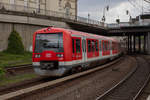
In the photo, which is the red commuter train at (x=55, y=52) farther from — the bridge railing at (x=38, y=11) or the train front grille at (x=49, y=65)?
the bridge railing at (x=38, y=11)

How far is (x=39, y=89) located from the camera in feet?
25.8

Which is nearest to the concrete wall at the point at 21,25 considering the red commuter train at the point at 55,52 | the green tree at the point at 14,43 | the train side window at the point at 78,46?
the green tree at the point at 14,43

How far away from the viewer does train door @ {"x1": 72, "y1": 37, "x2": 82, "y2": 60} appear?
1110 centimetres

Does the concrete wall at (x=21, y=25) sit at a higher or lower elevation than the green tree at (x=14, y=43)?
higher

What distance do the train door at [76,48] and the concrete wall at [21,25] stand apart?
45.5ft

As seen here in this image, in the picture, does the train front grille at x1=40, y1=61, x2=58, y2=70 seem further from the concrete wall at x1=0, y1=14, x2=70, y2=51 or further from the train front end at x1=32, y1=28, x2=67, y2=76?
the concrete wall at x1=0, y1=14, x2=70, y2=51

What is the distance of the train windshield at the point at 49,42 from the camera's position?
10.3 meters

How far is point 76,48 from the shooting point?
1149cm

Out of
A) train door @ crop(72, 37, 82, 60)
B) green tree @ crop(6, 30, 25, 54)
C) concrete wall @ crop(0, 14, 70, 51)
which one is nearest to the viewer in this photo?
train door @ crop(72, 37, 82, 60)

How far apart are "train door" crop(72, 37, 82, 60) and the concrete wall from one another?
13873 mm

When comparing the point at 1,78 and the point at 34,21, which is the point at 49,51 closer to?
the point at 1,78

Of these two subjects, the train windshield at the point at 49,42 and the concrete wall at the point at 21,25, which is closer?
the train windshield at the point at 49,42

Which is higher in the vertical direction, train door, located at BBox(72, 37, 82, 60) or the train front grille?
train door, located at BBox(72, 37, 82, 60)

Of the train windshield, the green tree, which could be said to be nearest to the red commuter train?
the train windshield
